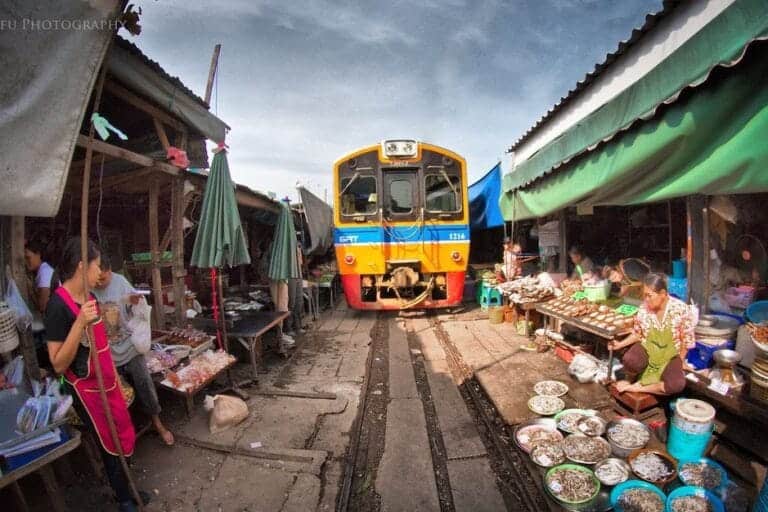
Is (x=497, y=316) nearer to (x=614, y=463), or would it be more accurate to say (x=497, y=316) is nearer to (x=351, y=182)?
(x=351, y=182)

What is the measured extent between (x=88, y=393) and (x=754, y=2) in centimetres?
490

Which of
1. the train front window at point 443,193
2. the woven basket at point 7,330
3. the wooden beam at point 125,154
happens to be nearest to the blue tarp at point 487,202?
the train front window at point 443,193

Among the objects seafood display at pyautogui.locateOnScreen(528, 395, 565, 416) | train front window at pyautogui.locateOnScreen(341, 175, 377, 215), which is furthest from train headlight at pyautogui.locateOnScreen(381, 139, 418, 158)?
seafood display at pyautogui.locateOnScreen(528, 395, 565, 416)

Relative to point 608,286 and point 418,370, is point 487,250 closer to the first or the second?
point 608,286

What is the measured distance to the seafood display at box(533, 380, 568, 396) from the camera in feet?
12.2

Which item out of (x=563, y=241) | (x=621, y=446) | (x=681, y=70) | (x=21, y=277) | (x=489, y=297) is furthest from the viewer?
(x=489, y=297)

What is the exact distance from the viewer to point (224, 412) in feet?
11.2

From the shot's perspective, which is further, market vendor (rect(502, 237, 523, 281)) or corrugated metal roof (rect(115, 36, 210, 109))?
market vendor (rect(502, 237, 523, 281))

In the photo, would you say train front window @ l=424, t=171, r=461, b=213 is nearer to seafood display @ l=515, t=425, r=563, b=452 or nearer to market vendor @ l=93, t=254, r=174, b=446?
seafood display @ l=515, t=425, r=563, b=452

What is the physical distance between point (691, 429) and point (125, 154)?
5431 millimetres

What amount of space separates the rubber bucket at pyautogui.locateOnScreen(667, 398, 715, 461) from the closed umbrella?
479 centimetres

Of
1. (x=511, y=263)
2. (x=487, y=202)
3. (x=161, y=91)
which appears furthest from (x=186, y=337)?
(x=487, y=202)

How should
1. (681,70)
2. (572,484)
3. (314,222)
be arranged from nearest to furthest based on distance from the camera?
1. (681,70)
2. (572,484)
3. (314,222)

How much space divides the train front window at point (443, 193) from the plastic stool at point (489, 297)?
7.58 feet
